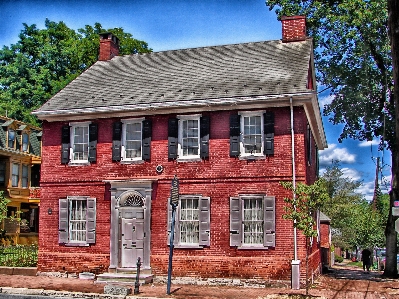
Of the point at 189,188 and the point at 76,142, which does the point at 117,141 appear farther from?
the point at 189,188

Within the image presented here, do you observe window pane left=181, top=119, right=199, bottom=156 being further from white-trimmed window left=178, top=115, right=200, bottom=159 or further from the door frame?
the door frame

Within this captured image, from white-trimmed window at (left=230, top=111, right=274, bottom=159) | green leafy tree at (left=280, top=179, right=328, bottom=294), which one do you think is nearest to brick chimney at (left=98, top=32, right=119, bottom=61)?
white-trimmed window at (left=230, top=111, right=274, bottom=159)

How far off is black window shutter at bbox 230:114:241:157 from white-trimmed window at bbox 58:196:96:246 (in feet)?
19.8

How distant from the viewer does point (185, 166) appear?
21.7 meters

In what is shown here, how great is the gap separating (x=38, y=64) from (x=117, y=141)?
28896 mm

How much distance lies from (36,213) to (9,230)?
5.41 metres

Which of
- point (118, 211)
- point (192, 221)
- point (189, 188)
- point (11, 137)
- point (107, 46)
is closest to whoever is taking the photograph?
point (192, 221)

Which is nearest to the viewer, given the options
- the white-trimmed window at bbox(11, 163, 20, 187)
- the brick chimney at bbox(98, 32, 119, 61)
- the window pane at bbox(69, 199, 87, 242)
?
the window pane at bbox(69, 199, 87, 242)

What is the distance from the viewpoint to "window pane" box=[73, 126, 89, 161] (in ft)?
76.4

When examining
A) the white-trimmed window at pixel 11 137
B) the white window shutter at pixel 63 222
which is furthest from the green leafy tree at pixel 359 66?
the white-trimmed window at pixel 11 137

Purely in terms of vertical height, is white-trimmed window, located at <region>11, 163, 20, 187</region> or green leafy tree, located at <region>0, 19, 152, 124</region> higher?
green leafy tree, located at <region>0, 19, 152, 124</region>

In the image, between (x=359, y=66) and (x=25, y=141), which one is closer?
(x=359, y=66)

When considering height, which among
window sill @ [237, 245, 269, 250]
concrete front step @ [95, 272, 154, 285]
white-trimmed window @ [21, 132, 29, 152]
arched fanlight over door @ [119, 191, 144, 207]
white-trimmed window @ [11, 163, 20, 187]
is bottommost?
concrete front step @ [95, 272, 154, 285]

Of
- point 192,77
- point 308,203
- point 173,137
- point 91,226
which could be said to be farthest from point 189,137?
point 308,203
